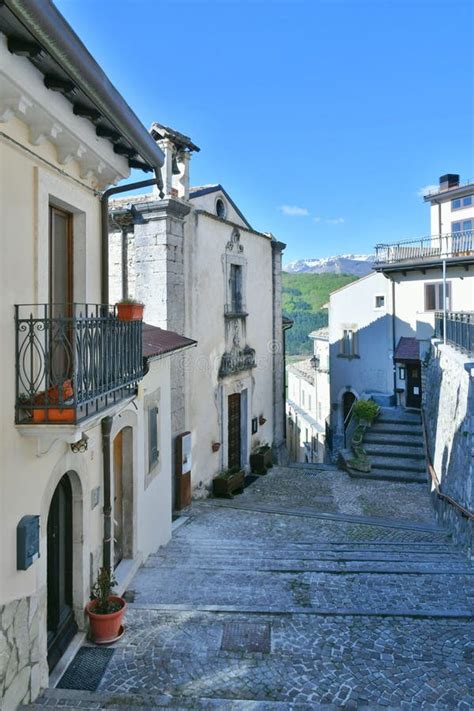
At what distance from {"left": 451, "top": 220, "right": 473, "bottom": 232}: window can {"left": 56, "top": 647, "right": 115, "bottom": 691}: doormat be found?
26919mm

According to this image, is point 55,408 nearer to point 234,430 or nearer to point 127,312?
point 127,312

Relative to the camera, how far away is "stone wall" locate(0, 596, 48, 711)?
4.12 metres

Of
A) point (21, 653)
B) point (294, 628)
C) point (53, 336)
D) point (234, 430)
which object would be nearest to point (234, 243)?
point (234, 430)

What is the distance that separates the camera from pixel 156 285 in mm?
12359

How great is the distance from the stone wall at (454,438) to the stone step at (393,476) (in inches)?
36.4

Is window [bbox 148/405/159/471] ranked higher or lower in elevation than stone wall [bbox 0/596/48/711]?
higher

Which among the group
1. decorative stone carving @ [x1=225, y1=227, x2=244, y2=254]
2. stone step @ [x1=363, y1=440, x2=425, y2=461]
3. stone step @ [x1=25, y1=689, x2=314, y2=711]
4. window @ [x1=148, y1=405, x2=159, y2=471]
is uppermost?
decorative stone carving @ [x1=225, y1=227, x2=244, y2=254]

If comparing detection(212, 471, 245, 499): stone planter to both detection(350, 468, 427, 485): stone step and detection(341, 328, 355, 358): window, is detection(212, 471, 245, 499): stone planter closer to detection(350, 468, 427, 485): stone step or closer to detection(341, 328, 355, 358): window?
detection(350, 468, 427, 485): stone step

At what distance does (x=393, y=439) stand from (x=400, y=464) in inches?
78.8

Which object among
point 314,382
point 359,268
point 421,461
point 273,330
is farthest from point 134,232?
point 359,268

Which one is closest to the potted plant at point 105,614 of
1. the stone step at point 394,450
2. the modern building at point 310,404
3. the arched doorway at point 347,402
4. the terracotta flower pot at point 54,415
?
the terracotta flower pot at point 54,415

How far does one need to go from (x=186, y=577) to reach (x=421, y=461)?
11.6 m

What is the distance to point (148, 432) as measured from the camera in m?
8.65

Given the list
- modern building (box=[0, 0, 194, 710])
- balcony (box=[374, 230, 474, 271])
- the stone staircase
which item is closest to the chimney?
balcony (box=[374, 230, 474, 271])
